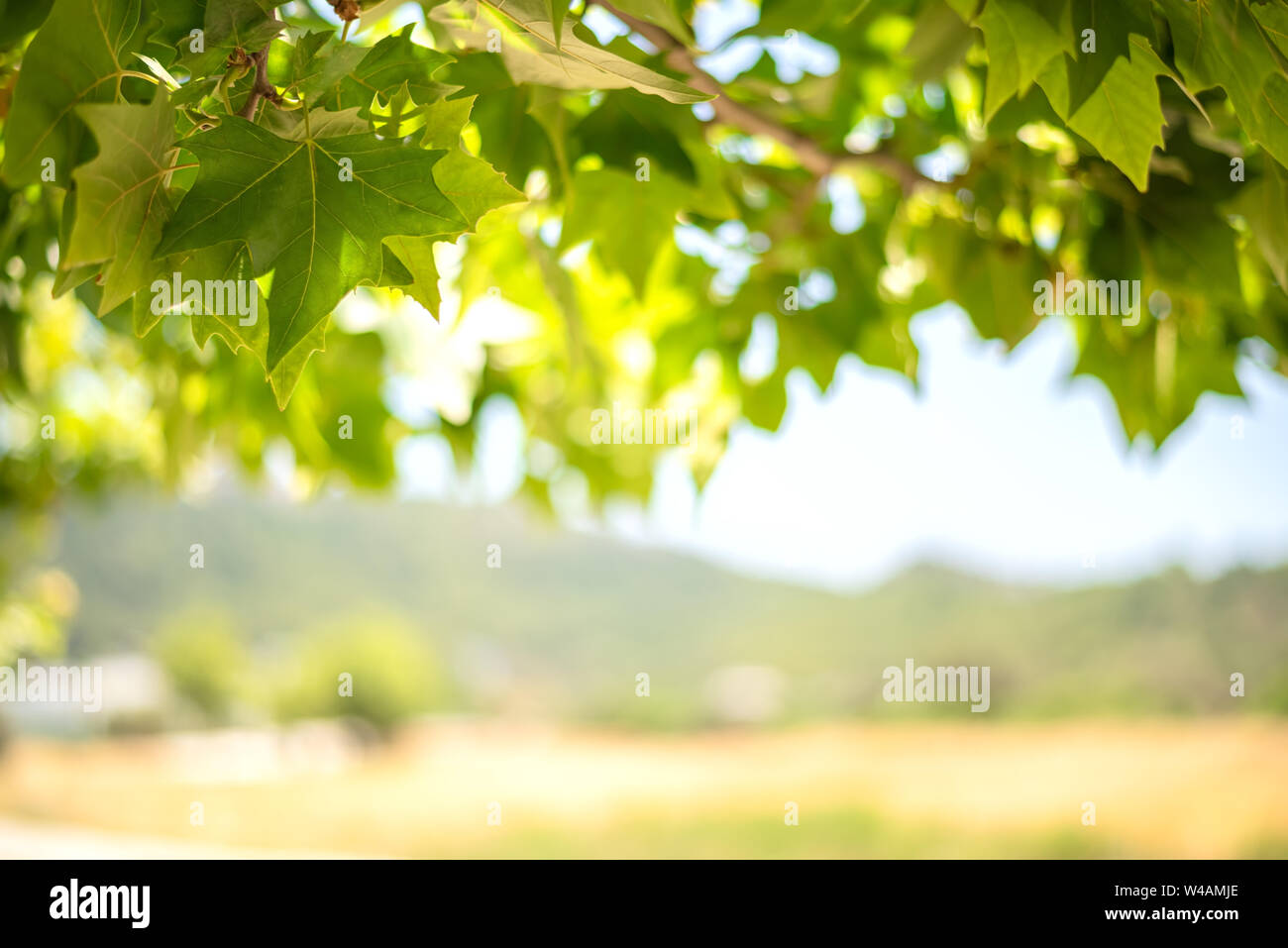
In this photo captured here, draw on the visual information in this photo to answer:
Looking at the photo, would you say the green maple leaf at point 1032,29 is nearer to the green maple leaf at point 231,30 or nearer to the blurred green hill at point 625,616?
the green maple leaf at point 231,30

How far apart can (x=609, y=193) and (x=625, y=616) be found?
697 cm

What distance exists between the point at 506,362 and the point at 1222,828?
4.47 meters

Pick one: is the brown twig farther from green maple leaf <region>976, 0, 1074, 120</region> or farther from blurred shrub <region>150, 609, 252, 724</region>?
blurred shrub <region>150, 609, 252, 724</region>

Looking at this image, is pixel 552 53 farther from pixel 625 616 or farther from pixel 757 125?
pixel 625 616

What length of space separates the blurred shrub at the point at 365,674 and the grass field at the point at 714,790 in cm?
Result: 24

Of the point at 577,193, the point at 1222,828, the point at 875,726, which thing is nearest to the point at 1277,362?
the point at 577,193

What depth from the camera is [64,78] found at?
0.27 metres

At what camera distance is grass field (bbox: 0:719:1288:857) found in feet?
14.2

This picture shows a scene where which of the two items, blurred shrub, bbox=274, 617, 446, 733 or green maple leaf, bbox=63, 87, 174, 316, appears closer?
green maple leaf, bbox=63, 87, 174, 316

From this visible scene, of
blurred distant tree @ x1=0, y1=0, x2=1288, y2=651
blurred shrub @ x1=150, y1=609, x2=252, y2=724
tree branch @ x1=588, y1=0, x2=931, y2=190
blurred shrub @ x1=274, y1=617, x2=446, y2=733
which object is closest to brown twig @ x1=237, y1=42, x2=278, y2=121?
blurred distant tree @ x1=0, y1=0, x2=1288, y2=651
